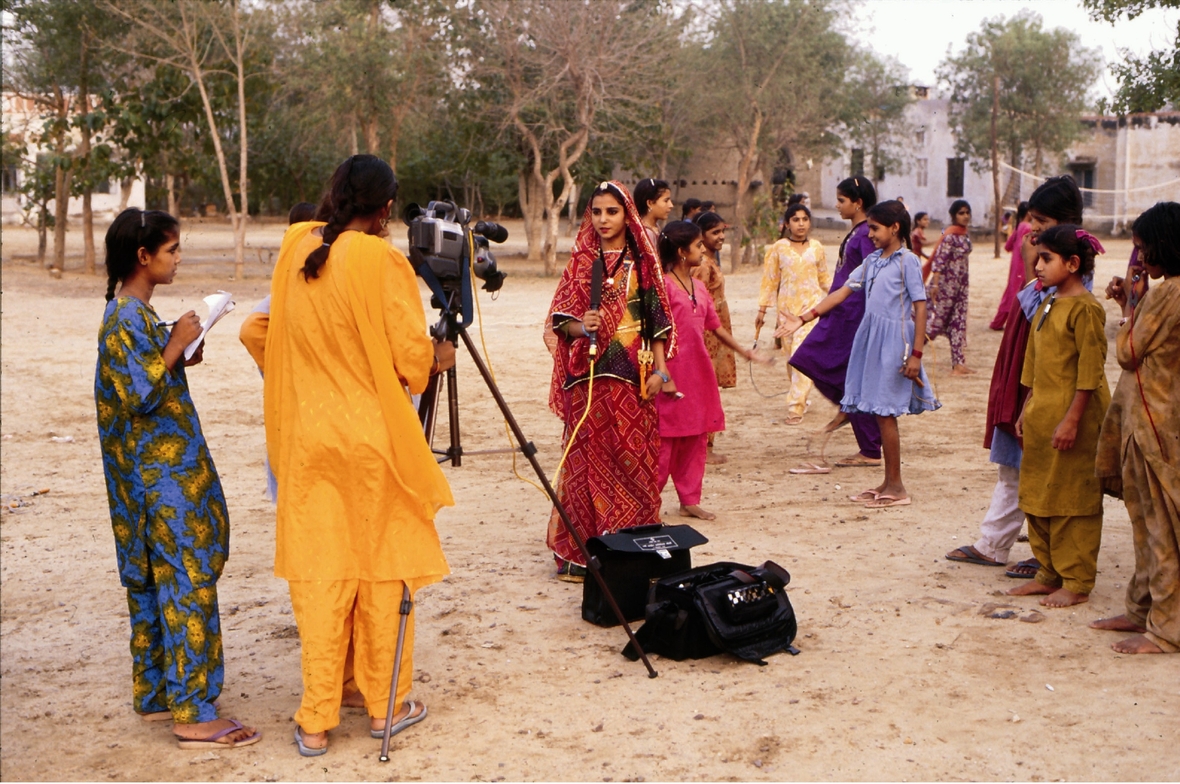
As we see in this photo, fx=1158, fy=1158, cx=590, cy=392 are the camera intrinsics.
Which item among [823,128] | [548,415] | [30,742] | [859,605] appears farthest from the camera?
[823,128]

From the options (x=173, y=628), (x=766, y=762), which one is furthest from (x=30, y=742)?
(x=766, y=762)

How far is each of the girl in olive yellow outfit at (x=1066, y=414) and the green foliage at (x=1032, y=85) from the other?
32374 mm

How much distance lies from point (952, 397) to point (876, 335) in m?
4.00

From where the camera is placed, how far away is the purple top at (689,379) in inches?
239

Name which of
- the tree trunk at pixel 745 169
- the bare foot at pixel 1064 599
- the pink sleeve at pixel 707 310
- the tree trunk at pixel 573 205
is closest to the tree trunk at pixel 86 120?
the tree trunk at pixel 573 205

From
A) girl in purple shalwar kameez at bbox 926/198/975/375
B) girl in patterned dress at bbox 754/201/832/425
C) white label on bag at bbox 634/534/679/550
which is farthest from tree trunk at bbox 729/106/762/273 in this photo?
white label on bag at bbox 634/534/679/550

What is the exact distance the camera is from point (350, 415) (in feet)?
11.2

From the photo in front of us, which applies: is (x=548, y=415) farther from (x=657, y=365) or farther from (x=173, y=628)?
(x=173, y=628)

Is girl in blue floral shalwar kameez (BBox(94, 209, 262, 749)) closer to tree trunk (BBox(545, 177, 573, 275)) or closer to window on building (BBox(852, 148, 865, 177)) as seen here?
tree trunk (BBox(545, 177, 573, 275))

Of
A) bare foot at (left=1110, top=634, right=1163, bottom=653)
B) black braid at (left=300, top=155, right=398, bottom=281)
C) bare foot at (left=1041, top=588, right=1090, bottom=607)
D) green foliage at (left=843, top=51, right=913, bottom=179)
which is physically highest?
green foliage at (left=843, top=51, right=913, bottom=179)

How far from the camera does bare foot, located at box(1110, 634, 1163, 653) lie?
4148 millimetres

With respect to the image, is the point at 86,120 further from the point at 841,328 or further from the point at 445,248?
the point at 445,248

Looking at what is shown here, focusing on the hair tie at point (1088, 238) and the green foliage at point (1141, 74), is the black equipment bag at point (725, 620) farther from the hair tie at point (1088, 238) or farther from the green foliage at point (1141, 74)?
the green foliage at point (1141, 74)

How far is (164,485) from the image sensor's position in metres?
3.54
